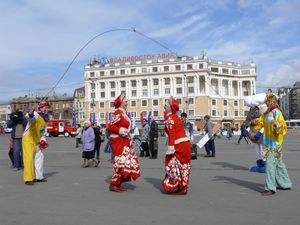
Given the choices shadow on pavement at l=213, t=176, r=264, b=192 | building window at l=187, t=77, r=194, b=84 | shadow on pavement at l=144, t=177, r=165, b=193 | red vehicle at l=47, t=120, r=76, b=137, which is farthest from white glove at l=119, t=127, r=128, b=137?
building window at l=187, t=77, r=194, b=84

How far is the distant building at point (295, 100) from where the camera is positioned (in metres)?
160

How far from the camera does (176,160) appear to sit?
26.0ft

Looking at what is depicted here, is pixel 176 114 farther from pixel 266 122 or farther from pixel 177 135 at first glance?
pixel 266 122

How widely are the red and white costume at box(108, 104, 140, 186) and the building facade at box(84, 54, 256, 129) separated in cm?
9665

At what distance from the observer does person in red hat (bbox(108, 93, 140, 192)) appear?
830 centimetres

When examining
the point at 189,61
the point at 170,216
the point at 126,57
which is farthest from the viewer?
the point at 126,57

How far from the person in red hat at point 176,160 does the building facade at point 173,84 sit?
97007 mm

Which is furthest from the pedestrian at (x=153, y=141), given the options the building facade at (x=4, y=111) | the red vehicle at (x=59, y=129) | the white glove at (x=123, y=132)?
the building facade at (x=4, y=111)

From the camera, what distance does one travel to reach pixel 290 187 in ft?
26.7

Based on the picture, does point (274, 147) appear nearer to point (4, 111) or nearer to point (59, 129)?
point (59, 129)

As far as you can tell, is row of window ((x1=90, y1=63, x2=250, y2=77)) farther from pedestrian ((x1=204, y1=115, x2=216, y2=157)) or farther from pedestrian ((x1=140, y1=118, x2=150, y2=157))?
pedestrian ((x1=204, y1=115, x2=216, y2=157))

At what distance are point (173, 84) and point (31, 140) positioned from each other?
102829 millimetres

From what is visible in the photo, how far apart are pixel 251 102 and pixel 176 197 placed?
3.82 meters

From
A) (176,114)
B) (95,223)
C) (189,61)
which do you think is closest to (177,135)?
(176,114)
